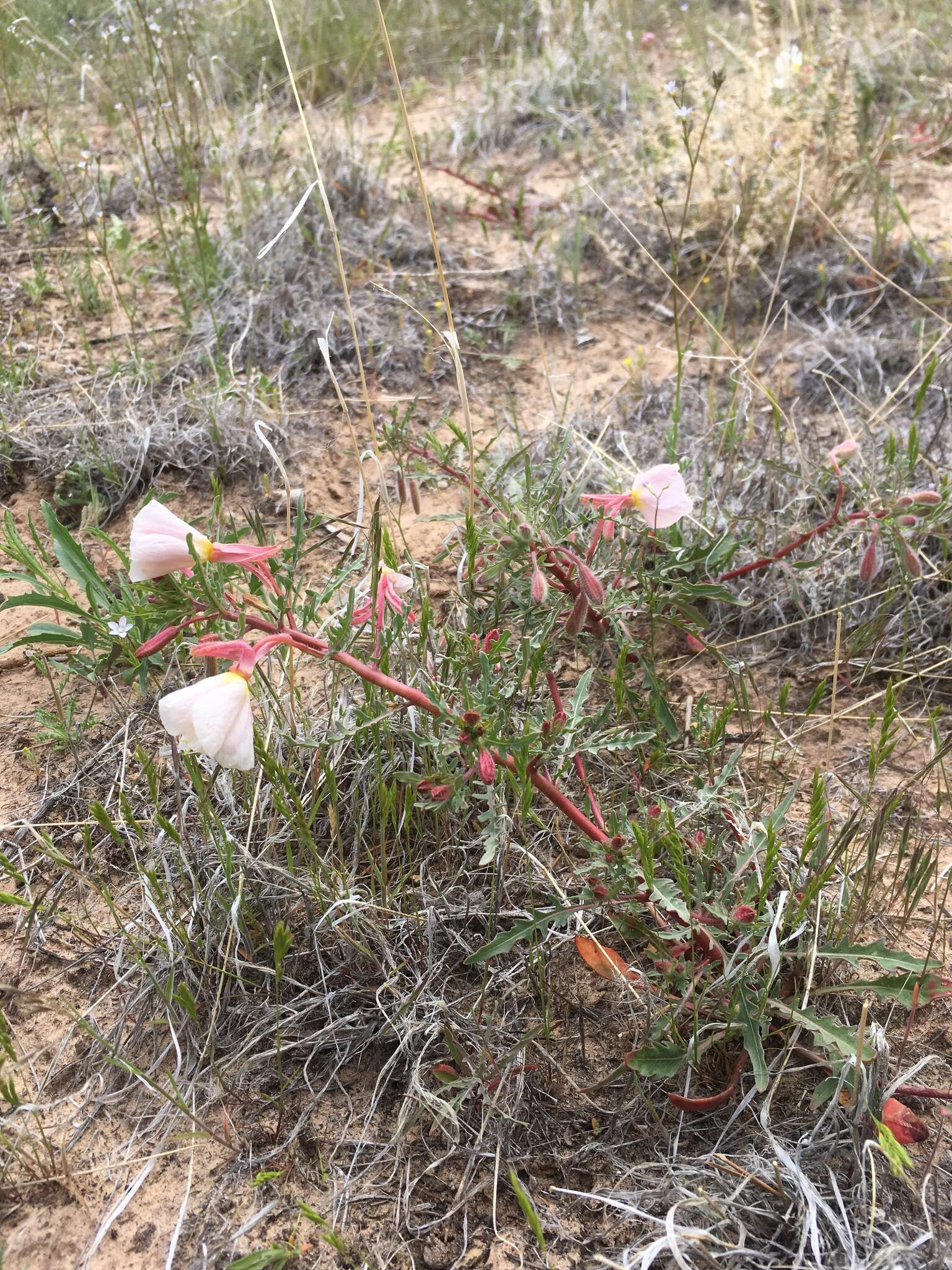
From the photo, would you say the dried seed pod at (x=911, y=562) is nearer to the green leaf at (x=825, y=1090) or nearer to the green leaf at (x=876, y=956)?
the green leaf at (x=876, y=956)

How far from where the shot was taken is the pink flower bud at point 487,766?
1.37 metres

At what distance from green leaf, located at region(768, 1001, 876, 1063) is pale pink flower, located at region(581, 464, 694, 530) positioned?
85cm

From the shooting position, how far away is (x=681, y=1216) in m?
1.30

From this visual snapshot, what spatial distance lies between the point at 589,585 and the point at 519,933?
1.89 feet

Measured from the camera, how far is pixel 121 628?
5.08 ft

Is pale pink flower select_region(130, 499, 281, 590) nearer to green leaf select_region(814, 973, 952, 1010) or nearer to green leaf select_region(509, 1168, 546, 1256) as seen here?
green leaf select_region(509, 1168, 546, 1256)

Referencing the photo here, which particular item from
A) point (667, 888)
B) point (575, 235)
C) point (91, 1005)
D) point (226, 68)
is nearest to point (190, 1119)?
Result: point (91, 1005)

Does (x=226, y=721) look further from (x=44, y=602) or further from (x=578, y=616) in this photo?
(x=578, y=616)

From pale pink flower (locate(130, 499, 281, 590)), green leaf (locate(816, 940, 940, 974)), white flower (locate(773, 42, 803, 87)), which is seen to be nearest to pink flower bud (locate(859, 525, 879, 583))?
green leaf (locate(816, 940, 940, 974))

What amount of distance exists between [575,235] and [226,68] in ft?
6.93

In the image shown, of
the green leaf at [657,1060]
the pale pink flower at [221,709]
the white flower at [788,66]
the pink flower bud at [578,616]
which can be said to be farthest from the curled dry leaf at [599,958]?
the white flower at [788,66]

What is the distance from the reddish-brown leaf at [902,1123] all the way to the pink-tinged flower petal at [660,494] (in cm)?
99

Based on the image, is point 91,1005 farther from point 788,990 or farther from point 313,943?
point 788,990

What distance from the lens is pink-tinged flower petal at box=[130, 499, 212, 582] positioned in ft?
4.33
